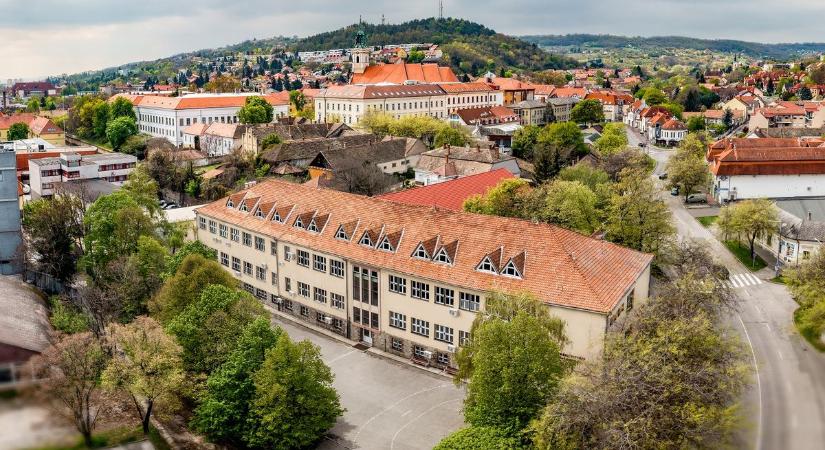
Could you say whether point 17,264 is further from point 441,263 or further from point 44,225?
point 441,263

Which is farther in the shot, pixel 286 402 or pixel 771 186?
pixel 771 186

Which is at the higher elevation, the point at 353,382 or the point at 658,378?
the point at 658,378

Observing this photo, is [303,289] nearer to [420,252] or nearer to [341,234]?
[341,234]

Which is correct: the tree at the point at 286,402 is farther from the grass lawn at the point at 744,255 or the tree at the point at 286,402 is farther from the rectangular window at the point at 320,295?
the grass lawn at the point at 744,255

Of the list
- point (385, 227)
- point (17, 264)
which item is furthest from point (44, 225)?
point (385, 227)

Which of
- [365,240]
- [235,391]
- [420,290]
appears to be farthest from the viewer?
[365,240]

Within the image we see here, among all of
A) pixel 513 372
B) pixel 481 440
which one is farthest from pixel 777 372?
pixel 481 440
